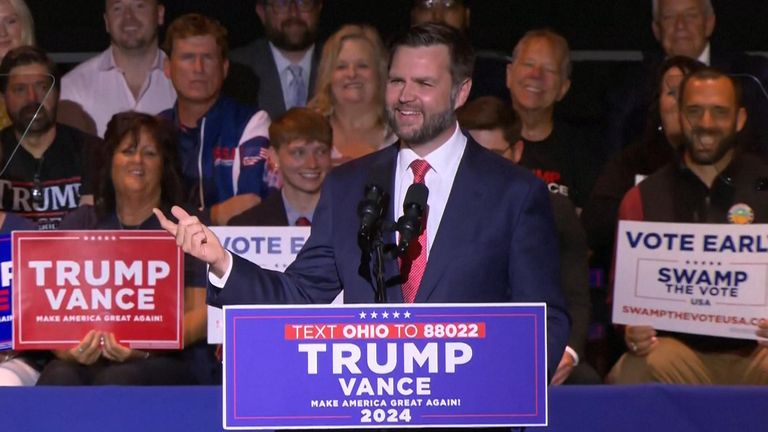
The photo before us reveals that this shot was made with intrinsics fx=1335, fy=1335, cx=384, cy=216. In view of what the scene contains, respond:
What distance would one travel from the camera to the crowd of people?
4391 mm

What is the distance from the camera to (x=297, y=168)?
470 centimetres

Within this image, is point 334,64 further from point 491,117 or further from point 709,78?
point 709,78

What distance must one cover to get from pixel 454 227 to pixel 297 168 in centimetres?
197

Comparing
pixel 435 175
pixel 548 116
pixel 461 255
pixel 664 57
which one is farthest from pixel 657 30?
pixel 461 255

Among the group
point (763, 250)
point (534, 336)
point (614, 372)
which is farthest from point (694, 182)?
point (534, 336)

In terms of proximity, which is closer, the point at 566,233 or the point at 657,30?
the point at 566,233

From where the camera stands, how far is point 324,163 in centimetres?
473

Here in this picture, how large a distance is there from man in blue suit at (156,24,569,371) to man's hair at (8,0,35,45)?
2.56 m

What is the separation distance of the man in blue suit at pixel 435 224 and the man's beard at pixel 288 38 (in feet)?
8.21

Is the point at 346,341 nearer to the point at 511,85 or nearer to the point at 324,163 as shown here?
the point at 324,163

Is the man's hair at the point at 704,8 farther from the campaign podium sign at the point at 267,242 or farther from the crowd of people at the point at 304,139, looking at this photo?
the campaign podium sign at the point at 267,242

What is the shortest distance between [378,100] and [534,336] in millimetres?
2623

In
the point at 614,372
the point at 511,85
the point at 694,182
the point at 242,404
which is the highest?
the point at 511,85

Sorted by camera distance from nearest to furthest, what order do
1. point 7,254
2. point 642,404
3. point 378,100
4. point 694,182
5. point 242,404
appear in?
point 242,404
point 642,404
point 7,254
point 694,182
point 378,100
